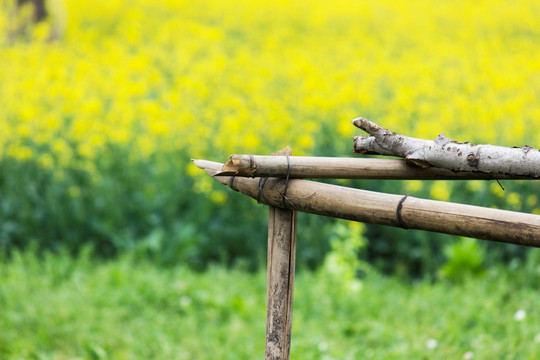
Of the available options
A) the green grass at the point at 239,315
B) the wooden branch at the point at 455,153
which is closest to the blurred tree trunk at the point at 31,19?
the green grass at the point at 239,315

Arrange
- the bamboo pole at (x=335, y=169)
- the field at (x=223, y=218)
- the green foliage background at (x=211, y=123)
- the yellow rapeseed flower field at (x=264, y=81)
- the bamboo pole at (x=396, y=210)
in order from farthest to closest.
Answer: the yellow rapeseed flower field at (x=264, y=81) < the green foliage background at (x=211, y=123) < the field at (x=223, y=218) < the bamboo pole at (x=335, y=169) < the bamboo pole at (x=396, y=210)

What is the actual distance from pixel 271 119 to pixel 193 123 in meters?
0.67

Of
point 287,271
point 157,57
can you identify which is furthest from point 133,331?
point 157,57

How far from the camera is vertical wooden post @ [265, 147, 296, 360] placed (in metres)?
1.82

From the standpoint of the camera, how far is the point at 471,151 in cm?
151

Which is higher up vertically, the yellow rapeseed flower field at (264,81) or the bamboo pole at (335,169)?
the yellow rapeseed flower field at (264,81)

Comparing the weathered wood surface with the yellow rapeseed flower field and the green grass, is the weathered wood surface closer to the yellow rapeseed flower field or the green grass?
the green grass

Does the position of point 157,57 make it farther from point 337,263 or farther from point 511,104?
point 337,263

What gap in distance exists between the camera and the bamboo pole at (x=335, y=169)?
1.61 meters

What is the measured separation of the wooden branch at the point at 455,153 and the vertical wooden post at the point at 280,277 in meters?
0.30

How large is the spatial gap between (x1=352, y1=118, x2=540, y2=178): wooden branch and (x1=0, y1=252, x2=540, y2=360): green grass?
1416mm

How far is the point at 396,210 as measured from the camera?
62.2 inches

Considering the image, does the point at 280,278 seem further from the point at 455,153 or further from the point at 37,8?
the point at 37,8

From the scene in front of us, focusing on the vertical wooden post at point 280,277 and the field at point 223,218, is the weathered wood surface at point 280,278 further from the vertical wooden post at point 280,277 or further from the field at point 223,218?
the field at point 223,218
